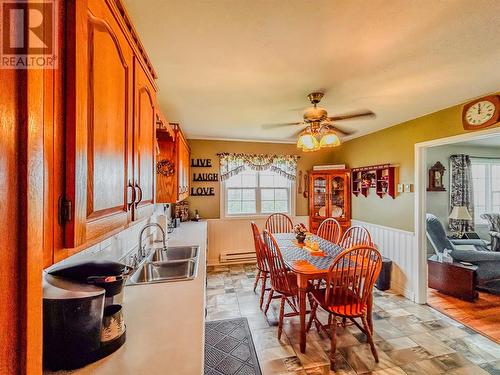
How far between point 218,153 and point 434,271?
13.2 ft

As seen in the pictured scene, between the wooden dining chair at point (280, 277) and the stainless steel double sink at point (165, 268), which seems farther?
the wooden dining chair at point (280, 277)

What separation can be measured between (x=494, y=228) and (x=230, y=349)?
5.57m

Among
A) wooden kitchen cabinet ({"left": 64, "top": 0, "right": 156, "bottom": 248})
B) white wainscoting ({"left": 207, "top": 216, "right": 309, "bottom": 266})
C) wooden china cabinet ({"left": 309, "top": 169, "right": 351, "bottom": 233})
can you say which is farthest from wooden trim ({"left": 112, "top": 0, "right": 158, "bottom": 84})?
wooden china cabinet ({"left": 309, "top": 169, "right": 351, "bottom": 233})

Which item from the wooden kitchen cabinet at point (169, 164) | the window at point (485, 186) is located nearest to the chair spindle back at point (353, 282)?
the wooden kitchen cabinet at point (169, 164)

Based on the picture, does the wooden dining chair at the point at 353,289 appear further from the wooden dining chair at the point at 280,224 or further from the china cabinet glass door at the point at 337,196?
the china cabinet glass door at the point at 337,196

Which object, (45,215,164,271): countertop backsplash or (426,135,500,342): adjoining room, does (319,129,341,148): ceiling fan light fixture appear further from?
(45,215,164,271): countertop backsplash

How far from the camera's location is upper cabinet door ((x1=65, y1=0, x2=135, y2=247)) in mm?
592

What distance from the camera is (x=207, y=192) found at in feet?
14.8

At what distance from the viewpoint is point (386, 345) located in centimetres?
223

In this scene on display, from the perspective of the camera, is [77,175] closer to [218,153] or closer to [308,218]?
[218,153]

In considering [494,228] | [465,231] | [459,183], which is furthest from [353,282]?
[494,228]

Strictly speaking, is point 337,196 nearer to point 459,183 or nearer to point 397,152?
point 397,152

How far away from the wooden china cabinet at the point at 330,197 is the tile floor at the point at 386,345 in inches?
70.5

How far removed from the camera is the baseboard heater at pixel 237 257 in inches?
174
